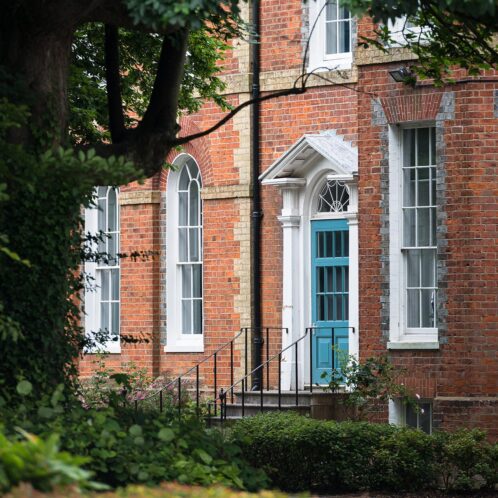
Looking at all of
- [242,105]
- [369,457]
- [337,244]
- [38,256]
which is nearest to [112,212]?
[337,244]

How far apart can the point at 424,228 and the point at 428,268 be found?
539mm

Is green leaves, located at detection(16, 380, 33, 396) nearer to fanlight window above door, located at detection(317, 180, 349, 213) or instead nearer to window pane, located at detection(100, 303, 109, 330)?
fanlight window above door, located at detection(317, 180, 349, 213)

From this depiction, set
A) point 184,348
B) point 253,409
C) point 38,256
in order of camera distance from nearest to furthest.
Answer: point 38,256 < point 253,409 < point 184,348

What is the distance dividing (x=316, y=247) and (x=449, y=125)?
4074 mm

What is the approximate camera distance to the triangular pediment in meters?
21.5

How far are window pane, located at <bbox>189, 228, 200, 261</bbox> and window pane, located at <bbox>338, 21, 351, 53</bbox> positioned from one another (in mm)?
4262

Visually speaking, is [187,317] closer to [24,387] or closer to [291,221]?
[291,221]

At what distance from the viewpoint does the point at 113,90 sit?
44.8 ft

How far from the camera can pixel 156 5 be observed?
1102cm

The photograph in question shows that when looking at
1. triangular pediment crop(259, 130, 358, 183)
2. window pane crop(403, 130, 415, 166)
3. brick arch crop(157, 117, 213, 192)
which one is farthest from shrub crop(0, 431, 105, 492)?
brick arch crop(157, 117, 213, 192)

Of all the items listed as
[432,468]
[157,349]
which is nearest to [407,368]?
[432,468]

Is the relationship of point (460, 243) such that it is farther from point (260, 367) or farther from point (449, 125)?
point (260, 367)

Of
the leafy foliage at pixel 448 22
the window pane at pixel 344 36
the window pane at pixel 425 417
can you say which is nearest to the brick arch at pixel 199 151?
Answer: the window pane at pixel 344 36

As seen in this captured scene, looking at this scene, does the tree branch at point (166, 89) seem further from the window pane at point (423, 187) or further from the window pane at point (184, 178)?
the window pane at point (184, 178)
